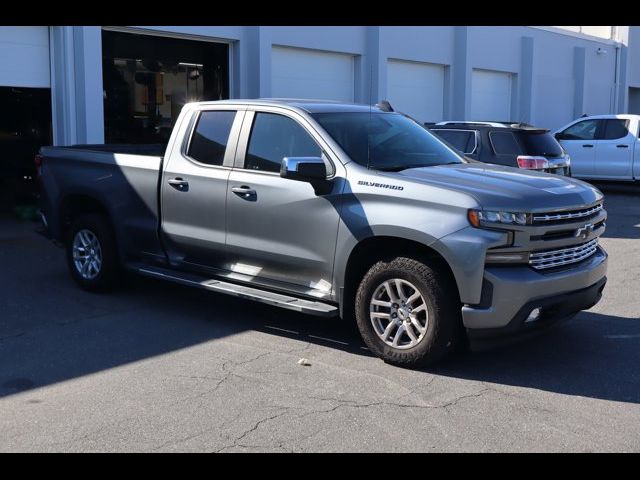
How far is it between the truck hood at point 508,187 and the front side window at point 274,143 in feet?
2.97

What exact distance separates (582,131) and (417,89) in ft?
13.8

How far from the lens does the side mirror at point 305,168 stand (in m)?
5.87

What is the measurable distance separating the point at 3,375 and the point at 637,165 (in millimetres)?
15338

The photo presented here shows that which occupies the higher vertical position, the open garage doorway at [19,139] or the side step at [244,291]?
the open garage doorway at [19,139]

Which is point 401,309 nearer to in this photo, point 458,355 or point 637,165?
point 458,355

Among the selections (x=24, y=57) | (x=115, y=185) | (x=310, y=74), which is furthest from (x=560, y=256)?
(x=310, y=74)

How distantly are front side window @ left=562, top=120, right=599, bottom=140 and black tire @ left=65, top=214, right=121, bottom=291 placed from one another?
44.8ft

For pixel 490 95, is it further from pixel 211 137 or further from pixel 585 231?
pixel 585 231

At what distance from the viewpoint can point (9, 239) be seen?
11.4 m

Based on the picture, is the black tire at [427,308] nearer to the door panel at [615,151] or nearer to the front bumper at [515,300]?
the front bumper at [515,300]

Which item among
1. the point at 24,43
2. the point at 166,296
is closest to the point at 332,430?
the point at 166,296

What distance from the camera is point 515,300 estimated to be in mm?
5312

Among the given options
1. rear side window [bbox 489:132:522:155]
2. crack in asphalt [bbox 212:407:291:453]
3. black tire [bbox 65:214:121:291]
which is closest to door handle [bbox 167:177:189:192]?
black tire [bbox 65:214:121:291]

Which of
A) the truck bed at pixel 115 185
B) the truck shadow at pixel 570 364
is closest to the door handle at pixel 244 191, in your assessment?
the truck bed at pixel 115 185
